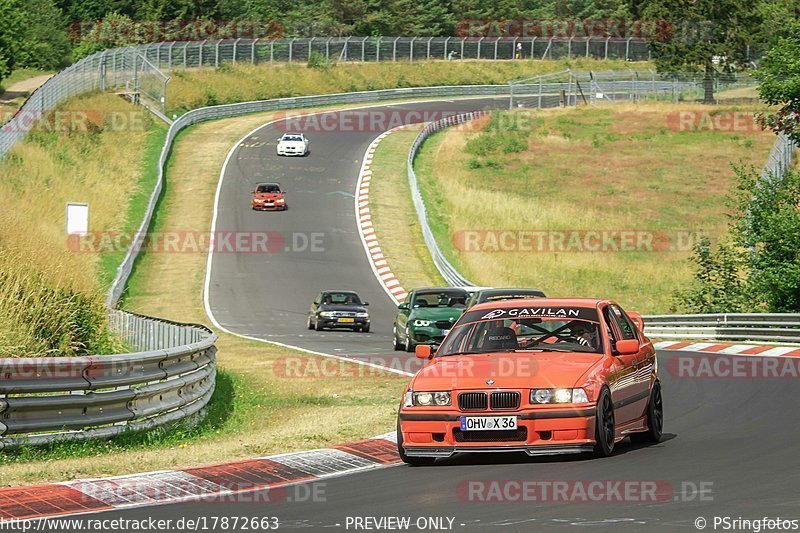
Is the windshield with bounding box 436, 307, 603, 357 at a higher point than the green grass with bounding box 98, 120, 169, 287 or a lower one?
higher

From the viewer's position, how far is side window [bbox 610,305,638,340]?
13.1 metres

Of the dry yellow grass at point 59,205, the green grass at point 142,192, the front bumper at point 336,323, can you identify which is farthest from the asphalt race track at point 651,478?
the green grass at point 142,192

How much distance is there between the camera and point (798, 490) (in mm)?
9289

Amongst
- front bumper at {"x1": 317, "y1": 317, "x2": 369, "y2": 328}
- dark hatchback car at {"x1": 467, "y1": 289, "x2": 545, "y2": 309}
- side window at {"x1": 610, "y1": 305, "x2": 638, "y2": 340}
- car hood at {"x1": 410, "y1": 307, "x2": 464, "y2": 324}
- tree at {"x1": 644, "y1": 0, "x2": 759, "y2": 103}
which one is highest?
tree at {"x1": 644, "y1": 0, "x2": 759, "y2": 103}

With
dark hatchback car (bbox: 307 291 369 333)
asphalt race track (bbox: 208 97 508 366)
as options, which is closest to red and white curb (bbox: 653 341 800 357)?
asphalt race track (bbox: 208 97 508 366)

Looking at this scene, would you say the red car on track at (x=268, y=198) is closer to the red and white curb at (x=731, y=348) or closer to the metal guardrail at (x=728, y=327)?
the metal guardrail at (x=728, y=327)

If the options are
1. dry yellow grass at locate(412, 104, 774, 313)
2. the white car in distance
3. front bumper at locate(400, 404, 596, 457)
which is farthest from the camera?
the white car in distance

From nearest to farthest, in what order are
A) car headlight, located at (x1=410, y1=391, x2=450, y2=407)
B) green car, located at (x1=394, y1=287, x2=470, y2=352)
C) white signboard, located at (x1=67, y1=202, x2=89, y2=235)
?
car headlight, located at (x1=410, y1=391, x2=450, y2=407) → green car, located at (x1=394, y1=287, x2=470, y2=352) → white signboard, located at (x1=67, y1=202, x2=89, y2=235)

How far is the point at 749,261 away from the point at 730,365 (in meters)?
10.9

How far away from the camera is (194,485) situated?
408 inches

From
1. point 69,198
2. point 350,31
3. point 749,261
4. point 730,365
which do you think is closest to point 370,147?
point 69,198

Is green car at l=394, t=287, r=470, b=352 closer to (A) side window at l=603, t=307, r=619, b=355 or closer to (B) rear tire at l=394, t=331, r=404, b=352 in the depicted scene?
(B) rear tire at l=394, t=331, r=404, b=352

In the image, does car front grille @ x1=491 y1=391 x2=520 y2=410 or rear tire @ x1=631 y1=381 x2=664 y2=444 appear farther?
rear tire @ x1=631 y1=381 x2=664 y2=444

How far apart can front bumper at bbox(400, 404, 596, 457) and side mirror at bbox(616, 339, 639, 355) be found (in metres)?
1.02
